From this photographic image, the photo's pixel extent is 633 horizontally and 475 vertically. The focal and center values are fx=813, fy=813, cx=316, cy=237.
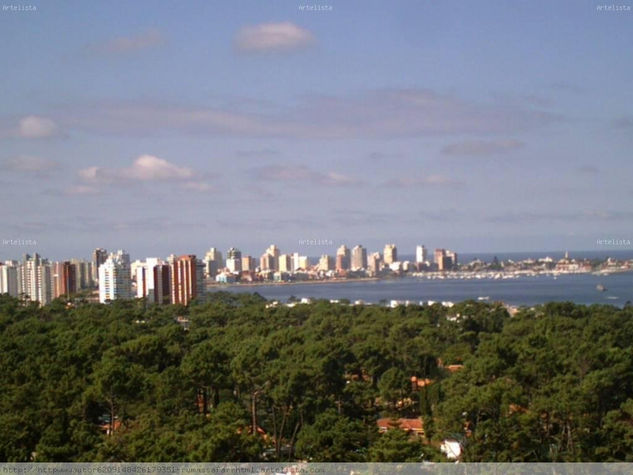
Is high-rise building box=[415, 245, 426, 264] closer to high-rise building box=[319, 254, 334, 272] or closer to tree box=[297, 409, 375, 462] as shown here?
high-rise building box=[319, 254, 334, 272]

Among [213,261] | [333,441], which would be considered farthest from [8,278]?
[333,441]

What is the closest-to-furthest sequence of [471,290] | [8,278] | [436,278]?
1. [8,278]
2. [471,290]
3. [436,278]

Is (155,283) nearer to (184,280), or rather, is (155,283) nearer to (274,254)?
(184,280)

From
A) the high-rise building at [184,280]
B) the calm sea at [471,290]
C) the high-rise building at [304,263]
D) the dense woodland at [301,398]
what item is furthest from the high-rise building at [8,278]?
the high-rise building at [304,263]

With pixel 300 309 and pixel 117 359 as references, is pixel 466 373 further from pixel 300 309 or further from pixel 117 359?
pixel 300 309

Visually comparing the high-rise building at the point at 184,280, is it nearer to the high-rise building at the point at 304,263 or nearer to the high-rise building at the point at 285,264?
the high-rise building at the point at 285,264

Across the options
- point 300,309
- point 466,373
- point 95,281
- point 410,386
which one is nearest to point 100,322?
point 300,309

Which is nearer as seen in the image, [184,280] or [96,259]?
[184,280]
